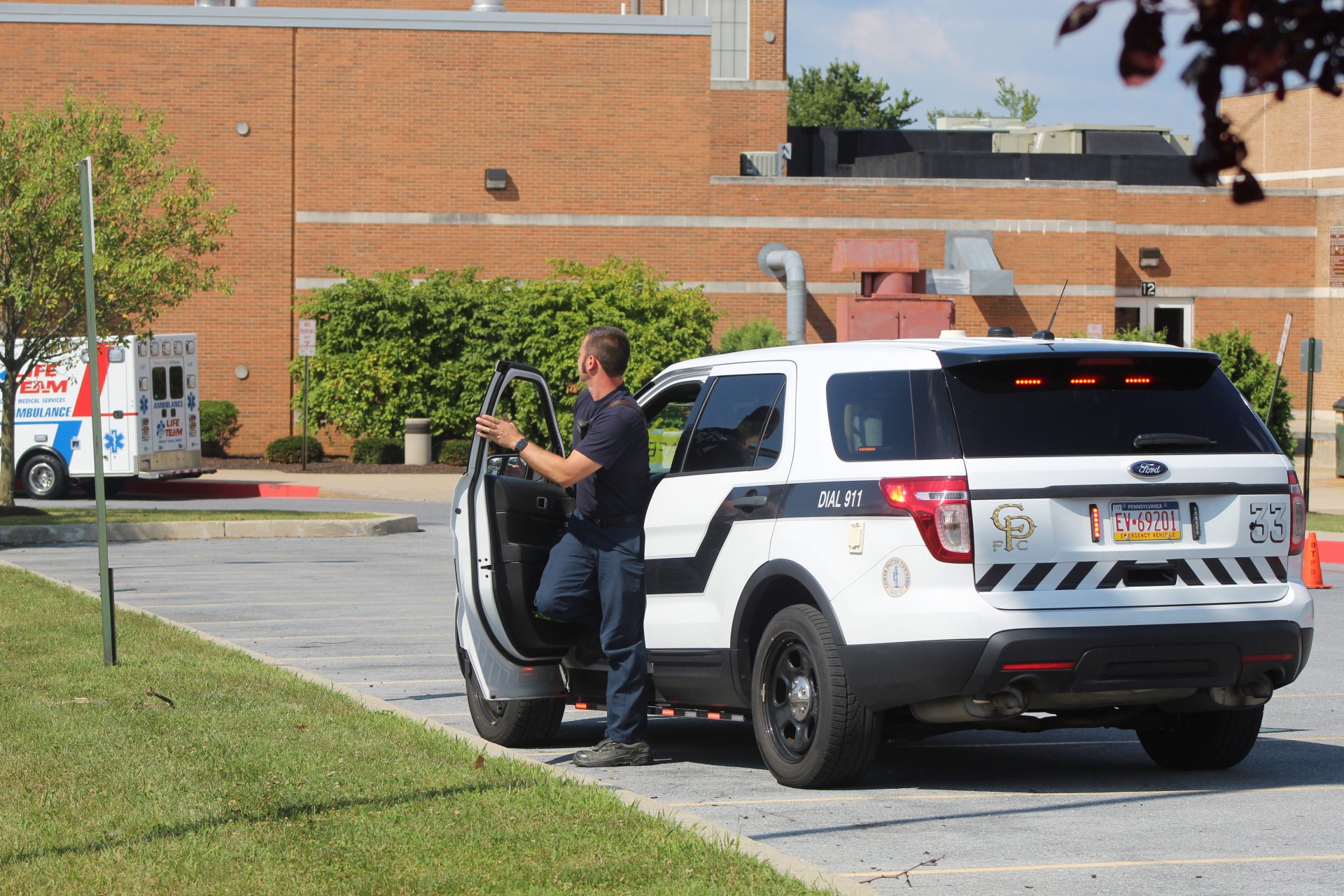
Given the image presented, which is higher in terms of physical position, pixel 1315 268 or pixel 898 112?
pixel 898 112

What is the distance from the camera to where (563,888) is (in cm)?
527

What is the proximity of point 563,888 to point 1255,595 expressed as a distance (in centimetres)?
332

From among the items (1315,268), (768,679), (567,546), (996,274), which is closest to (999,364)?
(768,679)

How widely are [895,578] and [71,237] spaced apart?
18947 mm

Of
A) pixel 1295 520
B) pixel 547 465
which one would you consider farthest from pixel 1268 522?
pixel 547 465

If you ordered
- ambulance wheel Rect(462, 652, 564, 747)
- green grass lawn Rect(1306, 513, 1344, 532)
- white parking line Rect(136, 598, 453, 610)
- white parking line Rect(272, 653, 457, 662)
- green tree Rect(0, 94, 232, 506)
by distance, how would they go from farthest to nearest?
green grass lawn Rect(1306, 513, 1344, 532) < green tree Rect(0, 94, 232, 506) < white parking line Rect(136, 598, 453, 610) < white parking line Rect(272, 653, 457, 662) < ambulance wheel Rect(462, 652, 564, 747)

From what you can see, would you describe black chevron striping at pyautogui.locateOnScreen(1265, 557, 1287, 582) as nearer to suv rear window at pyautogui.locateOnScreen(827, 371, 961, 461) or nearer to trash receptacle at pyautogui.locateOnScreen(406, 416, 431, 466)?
suv rear window at pyautogui.locateOnScreen(827, 371, 961, 461)

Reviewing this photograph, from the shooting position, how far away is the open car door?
7.96m

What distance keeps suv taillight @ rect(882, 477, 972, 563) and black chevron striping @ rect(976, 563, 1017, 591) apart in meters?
0.09

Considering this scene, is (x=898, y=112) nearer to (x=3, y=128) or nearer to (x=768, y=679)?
(x=3, y=128)

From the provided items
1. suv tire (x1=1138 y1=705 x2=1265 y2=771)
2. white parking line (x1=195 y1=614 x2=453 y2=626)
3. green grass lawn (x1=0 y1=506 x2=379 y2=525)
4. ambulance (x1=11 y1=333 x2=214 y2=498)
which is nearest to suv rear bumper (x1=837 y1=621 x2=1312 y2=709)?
suv tire (x1=1138 y1=705 x2=1265 y2=771)

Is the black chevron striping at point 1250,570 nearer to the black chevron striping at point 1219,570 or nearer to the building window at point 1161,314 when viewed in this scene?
the black chevron striping at point 1219,570

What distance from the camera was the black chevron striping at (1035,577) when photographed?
666 cm

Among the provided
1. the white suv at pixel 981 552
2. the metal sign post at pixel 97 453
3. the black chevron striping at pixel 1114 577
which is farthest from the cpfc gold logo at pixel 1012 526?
the metal sign post at pixel 97 453
